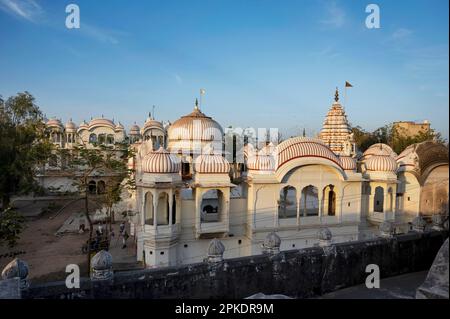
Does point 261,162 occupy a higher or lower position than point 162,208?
higher

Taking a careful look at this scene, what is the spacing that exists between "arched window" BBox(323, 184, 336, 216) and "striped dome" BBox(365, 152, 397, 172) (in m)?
2.17

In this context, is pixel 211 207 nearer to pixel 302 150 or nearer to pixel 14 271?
pixel 302 150

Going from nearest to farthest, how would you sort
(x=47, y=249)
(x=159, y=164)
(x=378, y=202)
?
(x=159, y=164)
(x=47, y=249)
(x=378, y=202)

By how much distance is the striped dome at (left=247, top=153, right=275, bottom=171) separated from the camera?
12.5 meters

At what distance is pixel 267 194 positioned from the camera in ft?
41.7

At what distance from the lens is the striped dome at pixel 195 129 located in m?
17.5

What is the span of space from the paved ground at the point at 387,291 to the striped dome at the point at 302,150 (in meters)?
5.38

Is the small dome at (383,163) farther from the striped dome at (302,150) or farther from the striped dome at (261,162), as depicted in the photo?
the striped dome at (261,162)

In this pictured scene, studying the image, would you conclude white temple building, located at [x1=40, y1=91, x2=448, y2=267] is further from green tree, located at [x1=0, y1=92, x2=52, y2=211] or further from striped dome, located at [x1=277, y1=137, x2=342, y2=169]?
green tree, located at [x1=0, y1=92, x2=52, y2=211]

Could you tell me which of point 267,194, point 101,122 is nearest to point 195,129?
point 267,194

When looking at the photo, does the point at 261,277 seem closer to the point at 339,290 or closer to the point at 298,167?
the point at 339,290

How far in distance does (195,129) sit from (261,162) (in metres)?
6.15

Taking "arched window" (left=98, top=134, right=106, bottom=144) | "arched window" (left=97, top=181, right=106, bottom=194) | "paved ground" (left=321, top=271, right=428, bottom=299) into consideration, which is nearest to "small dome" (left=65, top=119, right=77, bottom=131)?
"arched window" (left=98, top=134, right=106, bottom=144)
